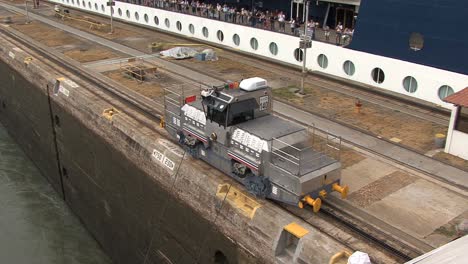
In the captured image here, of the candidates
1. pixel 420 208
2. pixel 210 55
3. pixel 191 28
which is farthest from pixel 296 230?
pixel 191 28

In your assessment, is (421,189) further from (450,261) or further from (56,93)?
(56,93)

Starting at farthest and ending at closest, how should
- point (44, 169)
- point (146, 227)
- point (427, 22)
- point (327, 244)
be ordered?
1. point (44, 169)
2. point (427, 22)
3. point (146, 227)
4. point (327, 244)

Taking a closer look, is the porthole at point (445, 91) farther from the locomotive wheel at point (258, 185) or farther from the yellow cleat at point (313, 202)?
the locomotive wheel at point (258, 185)

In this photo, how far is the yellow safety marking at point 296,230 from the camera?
45.1ft

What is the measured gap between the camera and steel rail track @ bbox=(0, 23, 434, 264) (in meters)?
13.8

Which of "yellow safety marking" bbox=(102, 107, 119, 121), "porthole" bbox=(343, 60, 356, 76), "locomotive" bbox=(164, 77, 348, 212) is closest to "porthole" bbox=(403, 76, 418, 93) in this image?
"porthole" bbox=(343, 60, 356, 76)

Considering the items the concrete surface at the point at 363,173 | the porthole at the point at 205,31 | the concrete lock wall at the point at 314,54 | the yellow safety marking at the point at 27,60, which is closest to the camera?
the concrete surface at the point at 363,173

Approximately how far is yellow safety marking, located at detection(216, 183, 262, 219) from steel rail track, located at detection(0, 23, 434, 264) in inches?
105

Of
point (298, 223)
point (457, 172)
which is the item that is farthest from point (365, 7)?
point (298, 223)

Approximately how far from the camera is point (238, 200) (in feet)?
52.5

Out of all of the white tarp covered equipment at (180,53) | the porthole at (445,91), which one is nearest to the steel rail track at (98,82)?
the white tarp covered equipment at (180,53)

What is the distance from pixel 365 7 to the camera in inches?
1103

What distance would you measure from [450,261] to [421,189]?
637cm

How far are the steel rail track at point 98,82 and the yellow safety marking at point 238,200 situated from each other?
2665 millimetres
